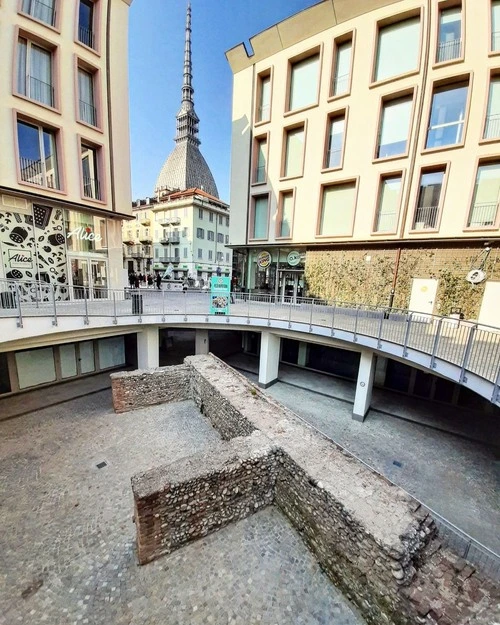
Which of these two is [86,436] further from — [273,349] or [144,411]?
[273,349]

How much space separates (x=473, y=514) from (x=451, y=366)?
3.48 m

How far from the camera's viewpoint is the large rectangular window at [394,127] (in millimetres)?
12211

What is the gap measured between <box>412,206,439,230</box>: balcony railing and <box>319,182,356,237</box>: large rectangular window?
2913mm

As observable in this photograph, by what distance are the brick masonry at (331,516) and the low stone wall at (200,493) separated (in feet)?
0.06

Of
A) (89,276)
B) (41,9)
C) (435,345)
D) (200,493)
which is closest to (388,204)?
(435,345)

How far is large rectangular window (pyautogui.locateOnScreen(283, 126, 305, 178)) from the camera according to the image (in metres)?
14.9

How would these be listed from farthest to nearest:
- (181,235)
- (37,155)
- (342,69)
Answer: (181,235) < (342,69) < (37,155)

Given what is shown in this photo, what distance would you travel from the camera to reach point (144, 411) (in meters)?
8.75

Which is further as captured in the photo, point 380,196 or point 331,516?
point 380,196

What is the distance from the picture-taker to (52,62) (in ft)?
36.6

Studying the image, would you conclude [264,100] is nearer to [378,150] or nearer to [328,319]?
[378,150]

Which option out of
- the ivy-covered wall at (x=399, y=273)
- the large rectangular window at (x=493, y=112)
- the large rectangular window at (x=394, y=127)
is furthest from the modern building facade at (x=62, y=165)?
the large rectangular window at (x=493, y=112)

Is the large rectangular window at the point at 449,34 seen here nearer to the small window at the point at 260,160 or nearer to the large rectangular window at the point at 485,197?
the large rectangular window at the point at 485,197

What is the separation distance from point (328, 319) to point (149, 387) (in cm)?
746
